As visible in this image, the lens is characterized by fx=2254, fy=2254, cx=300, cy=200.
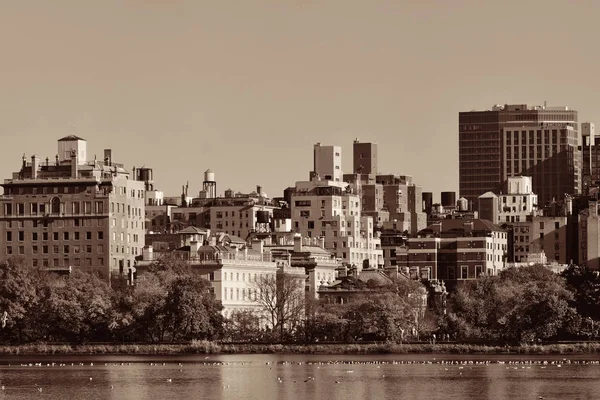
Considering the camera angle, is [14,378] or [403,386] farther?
[14,378]

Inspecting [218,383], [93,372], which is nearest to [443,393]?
[218,383]

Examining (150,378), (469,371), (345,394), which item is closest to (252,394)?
(345,394)

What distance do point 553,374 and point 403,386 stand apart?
754 inches

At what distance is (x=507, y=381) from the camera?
18475cm

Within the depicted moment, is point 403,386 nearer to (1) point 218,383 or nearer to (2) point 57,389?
(1) point 218,383

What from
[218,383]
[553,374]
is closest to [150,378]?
[218,383]

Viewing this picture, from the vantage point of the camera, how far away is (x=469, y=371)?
19738cm

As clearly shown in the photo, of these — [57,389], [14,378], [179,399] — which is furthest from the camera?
[14,378]

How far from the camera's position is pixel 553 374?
7589 inches

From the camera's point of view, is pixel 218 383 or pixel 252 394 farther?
pixel 218 383

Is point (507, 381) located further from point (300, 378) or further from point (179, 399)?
point (179, 399)

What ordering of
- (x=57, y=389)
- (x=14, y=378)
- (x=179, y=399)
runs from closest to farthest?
1. (x=179, y=399)
2. (x=57, y=389)
3. (x=14, y=378)

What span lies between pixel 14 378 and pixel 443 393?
132 ft

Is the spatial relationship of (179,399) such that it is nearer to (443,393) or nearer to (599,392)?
(443,393)
